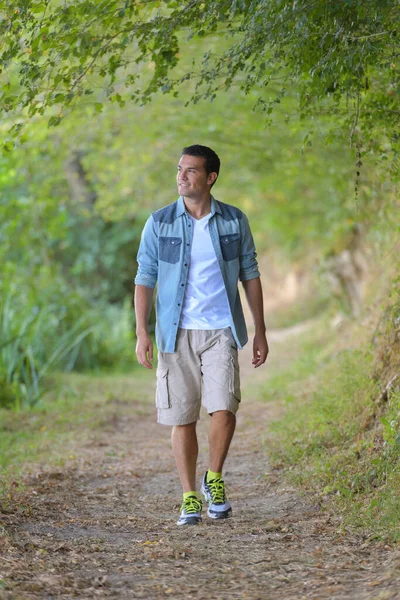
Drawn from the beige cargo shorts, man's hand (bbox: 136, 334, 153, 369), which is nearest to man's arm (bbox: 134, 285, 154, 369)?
man's hand (bbox: 136, 334, 153, 369)

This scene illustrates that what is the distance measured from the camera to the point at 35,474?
646 cm

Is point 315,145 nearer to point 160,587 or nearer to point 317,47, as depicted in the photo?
point 317,47

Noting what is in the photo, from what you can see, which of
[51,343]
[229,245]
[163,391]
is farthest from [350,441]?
[51,343]

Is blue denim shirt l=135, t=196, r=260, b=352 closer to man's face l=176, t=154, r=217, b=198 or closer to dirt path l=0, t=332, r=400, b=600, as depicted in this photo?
man's face l=176, t=154, r=217, b=198

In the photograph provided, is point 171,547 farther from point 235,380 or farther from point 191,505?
point 235,380

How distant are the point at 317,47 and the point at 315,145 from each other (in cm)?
665

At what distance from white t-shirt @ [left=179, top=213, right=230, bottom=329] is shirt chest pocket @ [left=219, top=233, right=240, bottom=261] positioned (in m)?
0.07

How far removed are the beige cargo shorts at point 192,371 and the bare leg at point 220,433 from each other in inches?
1.8

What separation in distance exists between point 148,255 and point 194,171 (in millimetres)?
543

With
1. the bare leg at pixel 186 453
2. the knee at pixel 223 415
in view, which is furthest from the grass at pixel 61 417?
the knee at pixel 223 415

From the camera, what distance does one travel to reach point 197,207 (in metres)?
5.11

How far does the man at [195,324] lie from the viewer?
4969 millimetres

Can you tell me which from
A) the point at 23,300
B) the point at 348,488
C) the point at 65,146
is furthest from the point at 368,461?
the point at 65,146

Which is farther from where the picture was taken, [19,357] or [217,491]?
[19,357]
